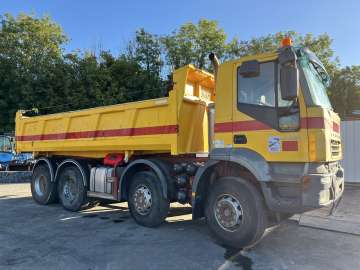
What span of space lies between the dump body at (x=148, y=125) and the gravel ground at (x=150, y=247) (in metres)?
1.54

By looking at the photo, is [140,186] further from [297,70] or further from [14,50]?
[14,50]

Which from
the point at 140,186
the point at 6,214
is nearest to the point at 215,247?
the point at 140,186

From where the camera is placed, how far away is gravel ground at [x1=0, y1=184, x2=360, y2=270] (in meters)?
4.56

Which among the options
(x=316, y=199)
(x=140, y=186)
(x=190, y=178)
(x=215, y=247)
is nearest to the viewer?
(x=316, y=199)

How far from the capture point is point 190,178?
20.4ft

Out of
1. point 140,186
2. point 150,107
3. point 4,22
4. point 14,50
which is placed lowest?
point 140,186

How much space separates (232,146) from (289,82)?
4.42 feet

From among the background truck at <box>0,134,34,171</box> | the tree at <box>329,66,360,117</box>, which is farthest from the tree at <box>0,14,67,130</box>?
the tree at <box>329,66,360,117</box>

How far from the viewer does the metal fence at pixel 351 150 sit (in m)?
10.4

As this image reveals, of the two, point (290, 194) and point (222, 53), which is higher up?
point (222, 53)

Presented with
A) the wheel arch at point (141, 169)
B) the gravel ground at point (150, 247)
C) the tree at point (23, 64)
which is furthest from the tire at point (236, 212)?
the tree at point (23, 64)

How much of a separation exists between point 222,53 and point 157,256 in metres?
24.6

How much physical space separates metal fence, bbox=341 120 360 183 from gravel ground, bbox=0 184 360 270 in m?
4.82

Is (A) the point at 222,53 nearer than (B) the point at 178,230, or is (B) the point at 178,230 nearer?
(B) the point at 178,230
